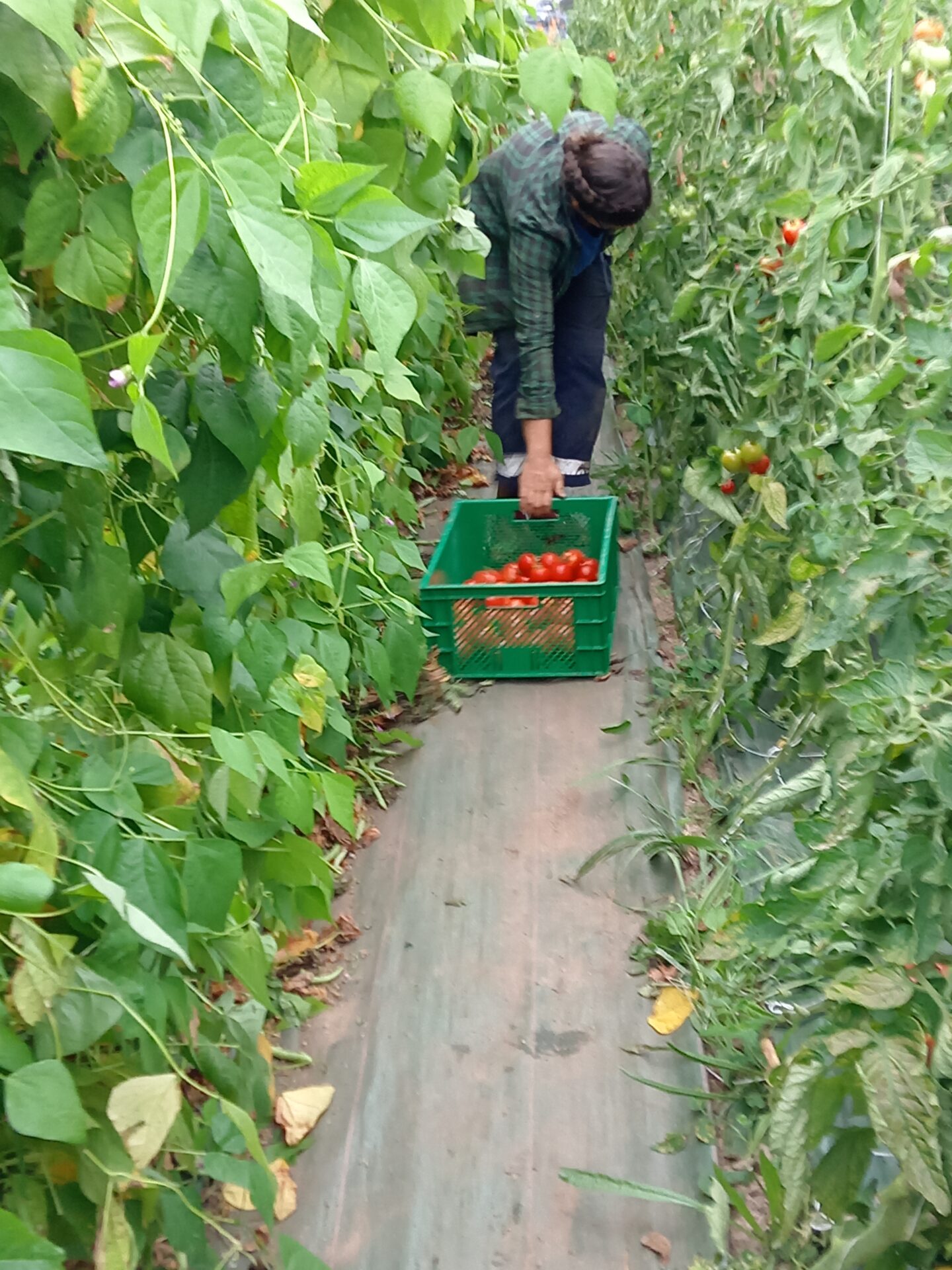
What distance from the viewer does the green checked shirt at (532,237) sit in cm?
235

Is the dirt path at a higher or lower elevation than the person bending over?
lower

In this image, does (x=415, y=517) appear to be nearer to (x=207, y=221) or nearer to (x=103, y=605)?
(x=103, y=605)

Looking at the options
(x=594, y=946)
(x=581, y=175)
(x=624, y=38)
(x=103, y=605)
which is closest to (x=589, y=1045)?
(x=594, y=946)

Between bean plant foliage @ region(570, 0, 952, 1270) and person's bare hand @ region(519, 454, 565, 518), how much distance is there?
49 centimetres

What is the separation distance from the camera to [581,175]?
2223 mm

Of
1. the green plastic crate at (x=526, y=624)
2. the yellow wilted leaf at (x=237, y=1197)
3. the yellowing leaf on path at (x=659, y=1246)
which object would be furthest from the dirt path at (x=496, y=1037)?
the green plastic crate at (x=526, y=624)

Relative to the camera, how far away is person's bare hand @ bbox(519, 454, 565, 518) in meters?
2.62

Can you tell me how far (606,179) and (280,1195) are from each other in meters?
1.96

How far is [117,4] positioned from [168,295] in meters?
0.17

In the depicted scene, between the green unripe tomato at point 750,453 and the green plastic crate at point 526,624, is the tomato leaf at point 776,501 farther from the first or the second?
the green plastic crate at point 526,624

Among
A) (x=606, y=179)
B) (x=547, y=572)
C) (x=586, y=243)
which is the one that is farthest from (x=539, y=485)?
(x=606, y=179)

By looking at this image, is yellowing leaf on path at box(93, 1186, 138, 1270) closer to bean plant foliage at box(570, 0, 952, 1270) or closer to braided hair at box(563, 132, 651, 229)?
bean plant foliage at box(570, 0, 952, 1270)

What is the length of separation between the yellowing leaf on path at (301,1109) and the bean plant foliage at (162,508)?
0.22 metres

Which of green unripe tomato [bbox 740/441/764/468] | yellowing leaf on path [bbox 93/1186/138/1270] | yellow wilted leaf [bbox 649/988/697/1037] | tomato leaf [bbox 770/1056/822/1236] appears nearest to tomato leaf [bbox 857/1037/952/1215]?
tomato leaf [bbox 770/1056/822/1236]
